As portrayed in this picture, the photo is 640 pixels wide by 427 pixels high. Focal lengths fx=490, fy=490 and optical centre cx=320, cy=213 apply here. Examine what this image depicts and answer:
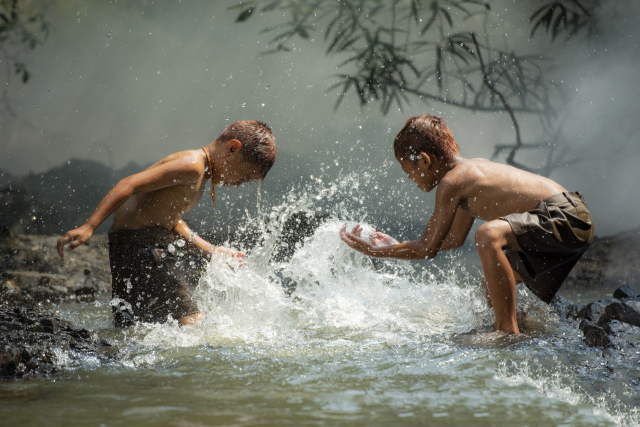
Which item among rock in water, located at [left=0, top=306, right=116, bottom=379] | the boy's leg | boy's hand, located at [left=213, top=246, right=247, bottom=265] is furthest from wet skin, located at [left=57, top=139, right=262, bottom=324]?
the boy's leg

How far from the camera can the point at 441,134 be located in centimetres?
206

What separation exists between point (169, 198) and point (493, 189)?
1.34m

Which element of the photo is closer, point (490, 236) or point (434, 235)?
point (490, 236)

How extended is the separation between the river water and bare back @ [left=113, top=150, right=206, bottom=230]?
319mm

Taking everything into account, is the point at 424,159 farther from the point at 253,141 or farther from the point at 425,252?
the point at 253,141

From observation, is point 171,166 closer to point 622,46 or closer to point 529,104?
point 529,104

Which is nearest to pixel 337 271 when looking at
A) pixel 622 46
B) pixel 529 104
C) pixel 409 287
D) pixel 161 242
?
pixel 409 287

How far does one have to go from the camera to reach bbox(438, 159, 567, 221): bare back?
194 cm

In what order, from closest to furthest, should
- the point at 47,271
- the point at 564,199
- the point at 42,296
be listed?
the point at 564,199 → the point at 42,296 → the point at 47,271

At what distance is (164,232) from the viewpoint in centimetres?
213

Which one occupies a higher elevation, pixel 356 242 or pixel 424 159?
pixel 424 159

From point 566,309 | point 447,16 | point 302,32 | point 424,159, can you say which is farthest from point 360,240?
point 447,16

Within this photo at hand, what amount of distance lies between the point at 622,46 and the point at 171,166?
4669 mm

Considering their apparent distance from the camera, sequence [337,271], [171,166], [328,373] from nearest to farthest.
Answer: [328,373], [171,166], [337,271]
